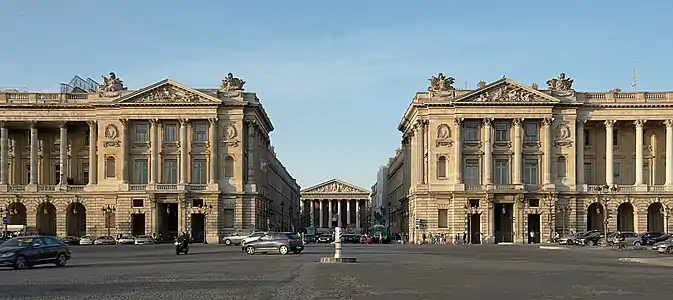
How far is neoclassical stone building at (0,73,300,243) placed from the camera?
104 metres

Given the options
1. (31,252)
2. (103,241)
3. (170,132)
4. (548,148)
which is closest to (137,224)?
(103,241)

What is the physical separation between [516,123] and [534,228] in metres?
12.0

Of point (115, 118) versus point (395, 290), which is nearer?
point (395, 290)

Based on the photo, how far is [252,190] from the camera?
106 meters

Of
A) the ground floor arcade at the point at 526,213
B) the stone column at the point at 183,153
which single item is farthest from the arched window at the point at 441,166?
the stone column at the point at 183,153

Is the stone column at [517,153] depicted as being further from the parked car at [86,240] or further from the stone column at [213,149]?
the parked car at [86,240]

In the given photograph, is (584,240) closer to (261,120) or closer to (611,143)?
(611,143)

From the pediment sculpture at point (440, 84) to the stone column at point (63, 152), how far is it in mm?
42030

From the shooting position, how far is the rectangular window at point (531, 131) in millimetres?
104338

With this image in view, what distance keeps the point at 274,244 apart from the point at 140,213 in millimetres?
45675

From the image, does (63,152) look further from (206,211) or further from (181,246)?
(181,246)

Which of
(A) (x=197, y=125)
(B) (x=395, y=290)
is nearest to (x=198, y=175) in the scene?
(A) (x=197, y=125)

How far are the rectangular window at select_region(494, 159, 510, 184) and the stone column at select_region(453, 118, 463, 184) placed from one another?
4403 mm

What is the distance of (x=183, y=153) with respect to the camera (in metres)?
104
